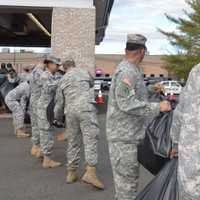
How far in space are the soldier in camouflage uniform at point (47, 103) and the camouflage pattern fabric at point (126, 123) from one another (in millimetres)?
3408

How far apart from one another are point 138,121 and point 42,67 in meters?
4.26

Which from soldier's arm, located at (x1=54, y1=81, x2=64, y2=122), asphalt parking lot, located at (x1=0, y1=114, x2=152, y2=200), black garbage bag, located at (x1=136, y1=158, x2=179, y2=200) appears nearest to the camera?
black garbage bag, located at (x1=136, y1=158, x2=179, y2=200)

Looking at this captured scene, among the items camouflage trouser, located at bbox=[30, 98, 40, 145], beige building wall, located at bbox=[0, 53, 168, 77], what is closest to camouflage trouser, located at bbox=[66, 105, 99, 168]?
camouflage trouser, located at bbox=[30, 98, 40, 145]

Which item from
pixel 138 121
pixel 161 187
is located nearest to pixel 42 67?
pixel 138 121

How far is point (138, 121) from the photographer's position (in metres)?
4.21

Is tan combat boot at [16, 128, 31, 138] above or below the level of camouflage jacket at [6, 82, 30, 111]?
below

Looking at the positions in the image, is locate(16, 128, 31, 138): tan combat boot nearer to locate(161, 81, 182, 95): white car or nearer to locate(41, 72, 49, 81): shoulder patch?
locate(161, 81, 182, 95): white car

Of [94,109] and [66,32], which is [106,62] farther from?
[94,109]

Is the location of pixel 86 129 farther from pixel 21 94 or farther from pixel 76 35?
pixel 76 35

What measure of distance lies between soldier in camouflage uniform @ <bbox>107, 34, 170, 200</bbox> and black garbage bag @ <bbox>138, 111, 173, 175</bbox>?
34 cm

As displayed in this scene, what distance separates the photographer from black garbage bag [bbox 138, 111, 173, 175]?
11.4 ft

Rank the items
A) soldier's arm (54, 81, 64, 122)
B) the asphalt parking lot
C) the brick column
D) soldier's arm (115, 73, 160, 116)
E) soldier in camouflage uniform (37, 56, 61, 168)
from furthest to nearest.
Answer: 1. the brick column
2. soldier in camouflage uniform (37, 56, 61, 168)
3. soldier's arm (54, 81, 64, 122)
4. the asphalt parking lot
5. soldier's arm (115, 73, 160, 116)

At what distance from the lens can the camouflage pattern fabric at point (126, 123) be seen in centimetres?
409

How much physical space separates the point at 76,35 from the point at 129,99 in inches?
405
